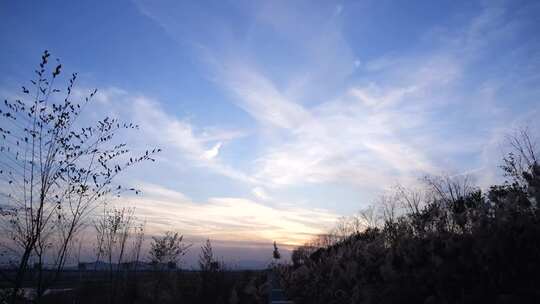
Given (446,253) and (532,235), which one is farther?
(446,253)

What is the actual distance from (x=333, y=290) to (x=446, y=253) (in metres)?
5.14

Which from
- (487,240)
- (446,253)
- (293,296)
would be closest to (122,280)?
(293,296)

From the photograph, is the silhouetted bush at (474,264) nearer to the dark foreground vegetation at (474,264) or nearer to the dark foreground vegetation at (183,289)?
the dark foreground vegetation at (474,264)

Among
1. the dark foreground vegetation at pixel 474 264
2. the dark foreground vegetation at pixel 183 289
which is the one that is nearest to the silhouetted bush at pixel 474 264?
the dark foreground vegetation at pixel 474 264

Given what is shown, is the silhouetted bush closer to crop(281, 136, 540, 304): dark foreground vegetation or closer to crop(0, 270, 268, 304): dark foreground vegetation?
crop(281, 136, 540, 304): dark foreground vegetation

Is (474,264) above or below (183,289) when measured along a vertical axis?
above

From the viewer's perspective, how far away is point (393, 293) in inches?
356

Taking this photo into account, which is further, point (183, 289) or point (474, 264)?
point (183, 289)

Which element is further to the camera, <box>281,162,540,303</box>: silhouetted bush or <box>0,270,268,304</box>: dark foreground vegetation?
<box>0,270,268,304</box>: dark foreground vegetation

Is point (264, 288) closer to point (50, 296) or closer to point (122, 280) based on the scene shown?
point (122, 280)

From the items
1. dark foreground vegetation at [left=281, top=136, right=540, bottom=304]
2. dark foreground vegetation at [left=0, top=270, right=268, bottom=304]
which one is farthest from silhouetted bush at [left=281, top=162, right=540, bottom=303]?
dark foreground vegetation at [left=0, top=270, right=268, bottom=304]

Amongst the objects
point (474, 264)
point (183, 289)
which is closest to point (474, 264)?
point (474, 264)

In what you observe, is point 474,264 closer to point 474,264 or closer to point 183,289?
point 474,264

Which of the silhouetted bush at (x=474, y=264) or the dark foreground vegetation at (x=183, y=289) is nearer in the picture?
the silhouetted bush at (x=474, y=264)
